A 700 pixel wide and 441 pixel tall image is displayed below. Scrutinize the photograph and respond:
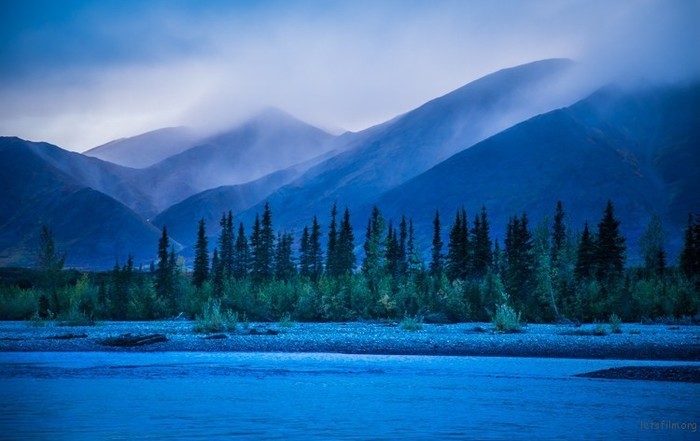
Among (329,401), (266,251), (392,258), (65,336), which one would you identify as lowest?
(329,401)

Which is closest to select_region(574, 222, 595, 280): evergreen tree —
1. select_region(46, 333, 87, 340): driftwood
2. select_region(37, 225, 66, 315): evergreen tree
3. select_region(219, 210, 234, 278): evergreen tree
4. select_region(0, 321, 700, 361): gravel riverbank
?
select_region(0, 321, 700, 361): gravel riverbank

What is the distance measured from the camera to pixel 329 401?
1842 centimetres

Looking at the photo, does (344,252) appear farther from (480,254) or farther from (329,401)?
(329,401)

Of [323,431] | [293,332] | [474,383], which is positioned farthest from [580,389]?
[293,332]

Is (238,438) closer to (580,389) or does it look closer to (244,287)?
(580,389)

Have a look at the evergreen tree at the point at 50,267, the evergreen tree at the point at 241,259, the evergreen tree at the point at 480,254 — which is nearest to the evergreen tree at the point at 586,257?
the evergreen tree at the point at 480,254

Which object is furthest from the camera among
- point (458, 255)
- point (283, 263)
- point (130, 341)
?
point (283, 263)

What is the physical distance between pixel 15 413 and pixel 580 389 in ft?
49.4

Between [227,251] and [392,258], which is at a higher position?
[227,251]

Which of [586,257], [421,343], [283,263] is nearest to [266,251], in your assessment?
[283,263]

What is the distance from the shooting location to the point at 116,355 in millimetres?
29344

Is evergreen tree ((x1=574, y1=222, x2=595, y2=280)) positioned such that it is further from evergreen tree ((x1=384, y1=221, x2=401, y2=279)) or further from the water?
the water

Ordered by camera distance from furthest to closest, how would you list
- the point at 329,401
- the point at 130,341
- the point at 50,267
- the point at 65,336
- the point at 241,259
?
the point at 241,259 < the point at 50,267 < the point at 65,336 < the point at 130,341 < the point at 329,401

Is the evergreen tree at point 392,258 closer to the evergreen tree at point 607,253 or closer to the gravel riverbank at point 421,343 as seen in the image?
the evergreen tree at point 607,253
